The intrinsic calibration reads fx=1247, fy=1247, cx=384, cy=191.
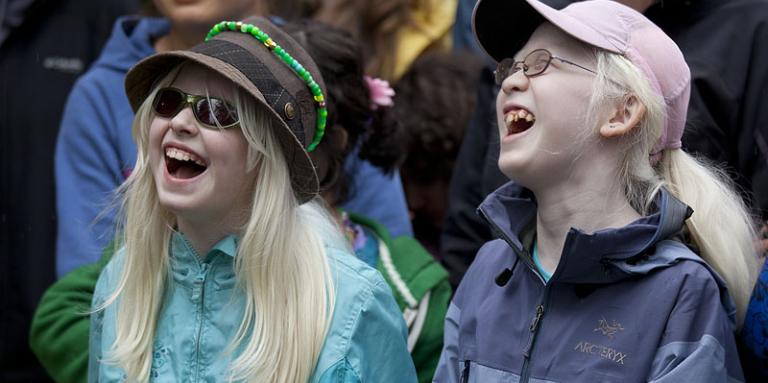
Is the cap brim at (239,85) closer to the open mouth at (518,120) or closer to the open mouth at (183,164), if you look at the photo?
the open mouth at (183,164)

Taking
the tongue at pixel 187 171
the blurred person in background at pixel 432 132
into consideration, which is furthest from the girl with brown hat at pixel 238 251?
the blurred person in background at pixel 432 132

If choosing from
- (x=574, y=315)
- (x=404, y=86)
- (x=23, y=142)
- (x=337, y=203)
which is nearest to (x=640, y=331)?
(x=574, y=315)

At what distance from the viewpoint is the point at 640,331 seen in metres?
2.79

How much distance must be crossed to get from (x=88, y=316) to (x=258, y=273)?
92 centimetres

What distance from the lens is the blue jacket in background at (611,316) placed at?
9.04 feet

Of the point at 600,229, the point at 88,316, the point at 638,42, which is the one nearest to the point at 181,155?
the point at 88,316

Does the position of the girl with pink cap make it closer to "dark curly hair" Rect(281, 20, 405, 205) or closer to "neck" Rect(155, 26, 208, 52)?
"dark curly hair" Rect(281, 20, 405, 205)

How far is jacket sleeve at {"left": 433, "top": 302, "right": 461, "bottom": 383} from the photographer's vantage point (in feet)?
10.2

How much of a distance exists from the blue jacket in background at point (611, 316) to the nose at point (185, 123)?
2.54 ft

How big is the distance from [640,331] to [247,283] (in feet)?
3.19

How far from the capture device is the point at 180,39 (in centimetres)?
438

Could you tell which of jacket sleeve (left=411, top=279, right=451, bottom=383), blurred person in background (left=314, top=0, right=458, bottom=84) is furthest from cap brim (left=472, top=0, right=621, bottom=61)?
blurred person in background (left=314, top=0, right=458, bottom=84)

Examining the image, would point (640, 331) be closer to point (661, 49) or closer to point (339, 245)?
point (661, 49)

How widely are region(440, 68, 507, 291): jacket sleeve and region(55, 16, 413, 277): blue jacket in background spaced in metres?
0.18
